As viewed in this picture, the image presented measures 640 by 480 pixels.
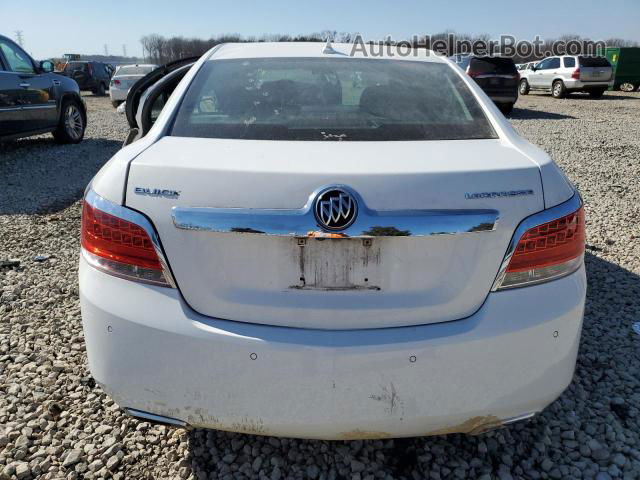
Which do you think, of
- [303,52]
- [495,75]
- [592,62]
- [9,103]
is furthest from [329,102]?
[592,62]

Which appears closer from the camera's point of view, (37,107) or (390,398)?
(390,398)

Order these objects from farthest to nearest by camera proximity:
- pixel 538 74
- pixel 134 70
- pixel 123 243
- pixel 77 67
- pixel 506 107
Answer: pixel 77 67 → pixel 538 74 → pixel 134 70 → pixel 506 107 → pixel 123 243

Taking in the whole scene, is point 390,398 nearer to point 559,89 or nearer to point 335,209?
point 335,209

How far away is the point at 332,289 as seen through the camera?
5.14ft

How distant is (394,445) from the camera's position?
2.15m

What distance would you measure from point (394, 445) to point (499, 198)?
1191mm

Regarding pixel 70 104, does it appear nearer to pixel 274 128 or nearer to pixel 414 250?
pixel 274 128

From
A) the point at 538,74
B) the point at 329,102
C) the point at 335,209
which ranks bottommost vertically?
the point at 538,74

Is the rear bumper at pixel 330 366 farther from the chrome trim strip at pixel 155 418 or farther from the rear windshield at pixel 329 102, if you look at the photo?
the rear windshield at pixel 329 102

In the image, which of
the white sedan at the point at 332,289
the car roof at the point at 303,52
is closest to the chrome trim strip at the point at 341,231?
the white sedan at the point at 332,289

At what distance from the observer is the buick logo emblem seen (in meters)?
1.48

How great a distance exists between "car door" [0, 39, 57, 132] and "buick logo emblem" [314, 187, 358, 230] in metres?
8.64

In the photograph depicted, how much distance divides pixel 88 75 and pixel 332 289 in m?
29.7

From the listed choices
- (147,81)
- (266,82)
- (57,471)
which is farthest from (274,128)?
(147,81)
